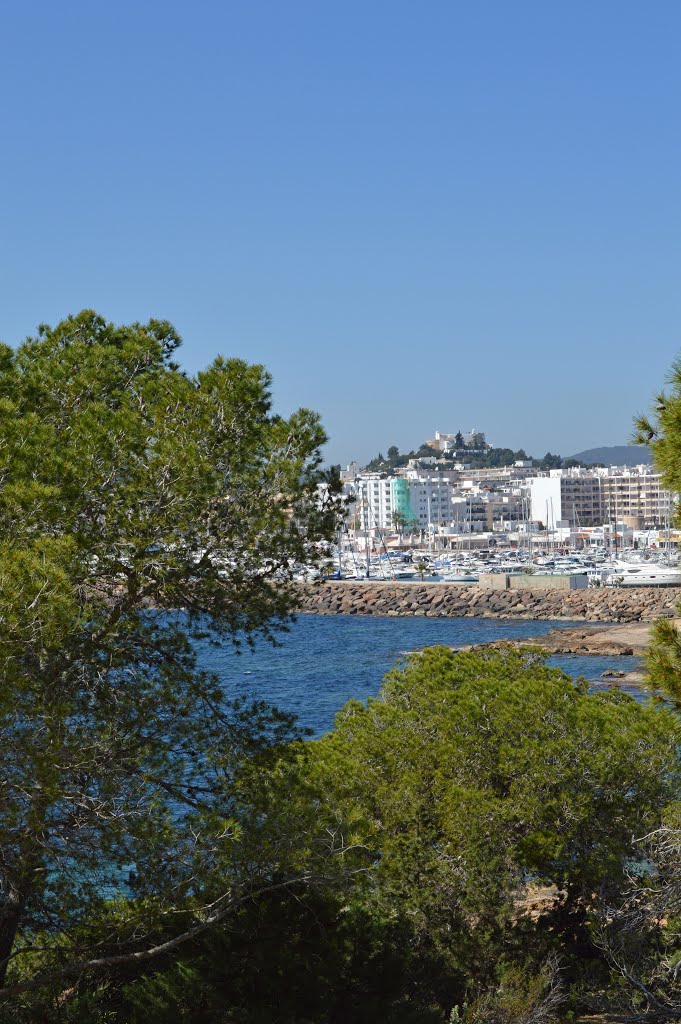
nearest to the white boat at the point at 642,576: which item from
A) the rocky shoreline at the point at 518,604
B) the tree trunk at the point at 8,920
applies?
the rocky shoreline at the point at 518,604

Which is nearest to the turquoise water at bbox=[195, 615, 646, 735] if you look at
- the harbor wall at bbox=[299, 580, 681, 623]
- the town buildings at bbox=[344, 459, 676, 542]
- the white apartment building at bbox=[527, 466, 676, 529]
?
the harbor wall at bbox=[299, 580, 681, 623]

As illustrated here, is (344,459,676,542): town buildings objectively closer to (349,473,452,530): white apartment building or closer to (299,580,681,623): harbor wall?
(349,473,452,530): white apartment building

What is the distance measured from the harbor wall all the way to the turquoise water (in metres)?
2.24

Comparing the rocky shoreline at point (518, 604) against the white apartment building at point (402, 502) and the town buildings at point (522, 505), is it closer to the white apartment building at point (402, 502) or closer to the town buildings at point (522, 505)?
the town buildings at point (522, 505)

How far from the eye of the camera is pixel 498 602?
246 ft

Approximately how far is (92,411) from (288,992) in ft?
13.3

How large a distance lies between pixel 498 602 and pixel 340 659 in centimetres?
2575

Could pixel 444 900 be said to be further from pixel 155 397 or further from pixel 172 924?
pixel 155 397

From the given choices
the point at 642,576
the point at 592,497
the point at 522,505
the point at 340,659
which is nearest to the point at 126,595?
the point at 340,659

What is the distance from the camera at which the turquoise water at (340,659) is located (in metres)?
38.2

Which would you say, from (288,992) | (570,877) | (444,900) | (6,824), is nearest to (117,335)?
(6,824)

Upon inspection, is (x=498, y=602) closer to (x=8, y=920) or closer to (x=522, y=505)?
(x=8, y=920)

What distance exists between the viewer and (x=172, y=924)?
7832mm

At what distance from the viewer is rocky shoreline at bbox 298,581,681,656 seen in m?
63.5
